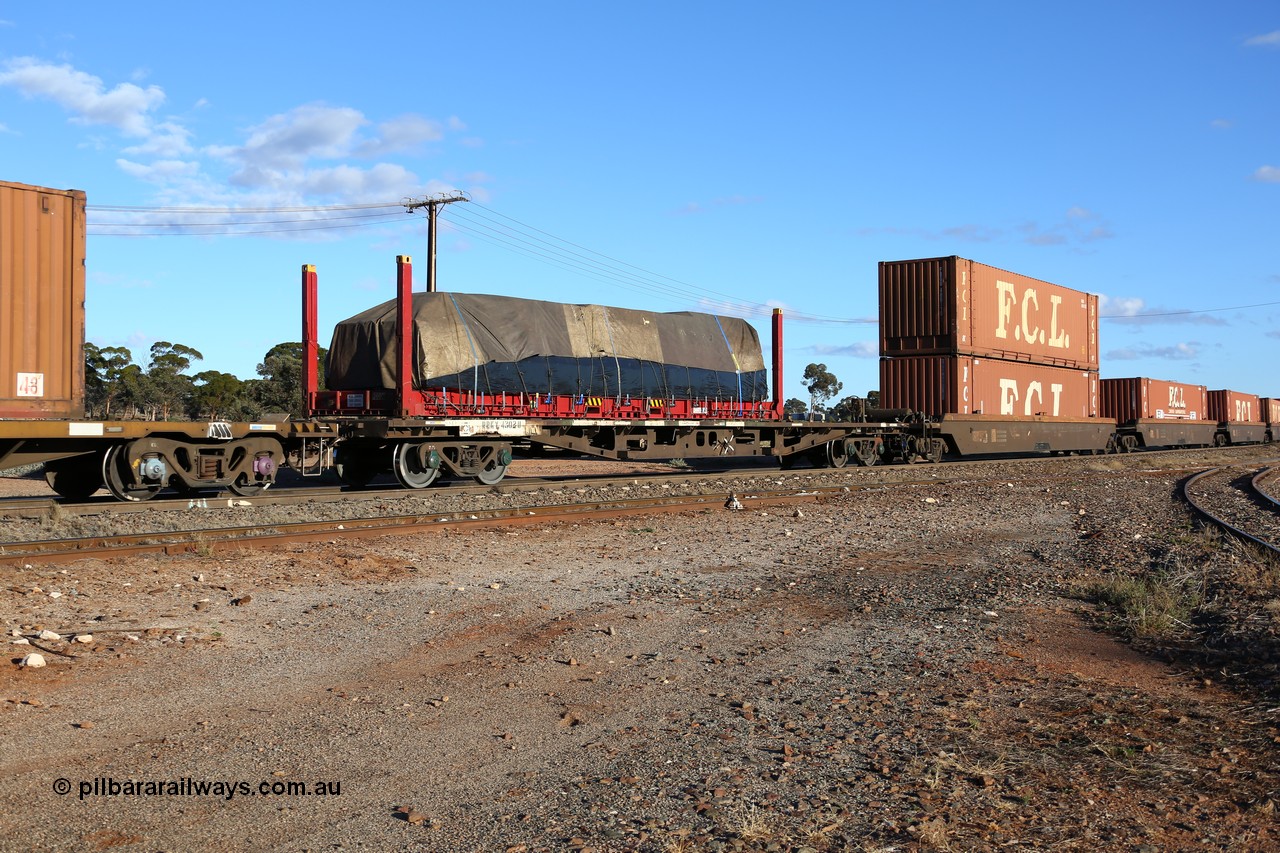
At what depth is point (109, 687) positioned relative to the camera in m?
5.05

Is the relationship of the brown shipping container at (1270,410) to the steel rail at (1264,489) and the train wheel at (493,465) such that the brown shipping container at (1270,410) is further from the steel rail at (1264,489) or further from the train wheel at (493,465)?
the train wheel at (493,465)

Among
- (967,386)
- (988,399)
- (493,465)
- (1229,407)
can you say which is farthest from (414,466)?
(1229,407)

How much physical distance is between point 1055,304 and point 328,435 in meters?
22.7

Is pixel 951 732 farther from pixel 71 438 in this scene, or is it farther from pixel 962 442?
pixel 962 442

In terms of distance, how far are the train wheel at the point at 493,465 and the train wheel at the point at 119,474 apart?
18.1 ft

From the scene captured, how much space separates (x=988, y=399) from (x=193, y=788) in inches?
973

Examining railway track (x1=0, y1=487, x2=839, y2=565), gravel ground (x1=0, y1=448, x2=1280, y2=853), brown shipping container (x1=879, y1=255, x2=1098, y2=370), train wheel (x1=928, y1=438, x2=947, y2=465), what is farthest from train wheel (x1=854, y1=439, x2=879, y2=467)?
gravel ground (x1=0, y1=448, x2=1280, y2=853)

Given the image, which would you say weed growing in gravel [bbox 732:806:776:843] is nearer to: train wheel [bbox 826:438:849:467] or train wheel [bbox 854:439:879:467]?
train wheel [bbox 826:438:849:467]

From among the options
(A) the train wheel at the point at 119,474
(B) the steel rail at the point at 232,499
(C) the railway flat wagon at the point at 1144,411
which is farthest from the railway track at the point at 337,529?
(C) the railway flat wagon at the point at 1144,411

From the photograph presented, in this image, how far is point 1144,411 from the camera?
1431 inches

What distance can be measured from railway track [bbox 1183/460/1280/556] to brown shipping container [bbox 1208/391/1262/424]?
23.0 meters

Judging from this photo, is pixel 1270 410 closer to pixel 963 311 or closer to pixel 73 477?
pixel 963 311

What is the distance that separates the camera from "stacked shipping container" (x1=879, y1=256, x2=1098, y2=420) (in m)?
24.1

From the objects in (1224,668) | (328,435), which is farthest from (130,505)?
(1224,668)
